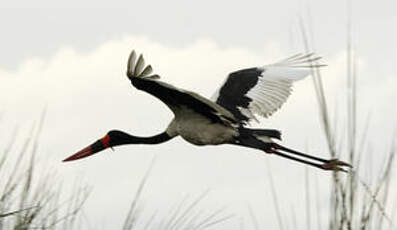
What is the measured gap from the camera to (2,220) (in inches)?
162

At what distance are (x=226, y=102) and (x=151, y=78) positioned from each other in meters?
2.36

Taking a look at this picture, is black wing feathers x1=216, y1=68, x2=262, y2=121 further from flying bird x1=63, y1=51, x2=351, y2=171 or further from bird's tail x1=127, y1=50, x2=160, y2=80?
bird's tail x1=127, y1=50, x2=160, y2=80

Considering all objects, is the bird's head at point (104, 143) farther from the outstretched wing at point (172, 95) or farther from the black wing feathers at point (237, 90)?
the outstretched wing at point (172, 95)

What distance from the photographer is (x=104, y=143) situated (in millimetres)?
7840

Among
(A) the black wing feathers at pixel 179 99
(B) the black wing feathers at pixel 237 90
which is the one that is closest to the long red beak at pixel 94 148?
(B) the black wing feathers at pixel 237 90

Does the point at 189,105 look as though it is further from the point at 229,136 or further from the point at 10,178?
the point at 10,178

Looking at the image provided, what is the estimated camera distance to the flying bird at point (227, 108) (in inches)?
230

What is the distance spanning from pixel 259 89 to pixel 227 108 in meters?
0.53

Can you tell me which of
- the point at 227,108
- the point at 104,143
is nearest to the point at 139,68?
the point at 227,108

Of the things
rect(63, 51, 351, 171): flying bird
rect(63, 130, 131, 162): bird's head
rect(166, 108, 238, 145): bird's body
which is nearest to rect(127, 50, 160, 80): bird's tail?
rect(63, 51, 351, 171): flying bird

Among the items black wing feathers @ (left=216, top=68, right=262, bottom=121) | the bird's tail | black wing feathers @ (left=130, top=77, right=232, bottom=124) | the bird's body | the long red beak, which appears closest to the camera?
the bird's tail

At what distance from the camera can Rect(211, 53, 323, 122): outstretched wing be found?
7.08m

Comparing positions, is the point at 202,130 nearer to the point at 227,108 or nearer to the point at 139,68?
the point at 227,108

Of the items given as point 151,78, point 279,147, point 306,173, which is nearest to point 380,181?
point 306,173
